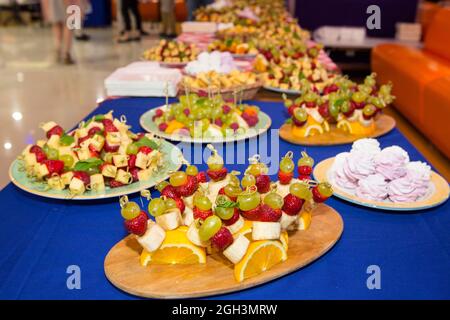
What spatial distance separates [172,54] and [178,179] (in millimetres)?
1801

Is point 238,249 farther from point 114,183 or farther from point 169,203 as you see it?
point 114,183

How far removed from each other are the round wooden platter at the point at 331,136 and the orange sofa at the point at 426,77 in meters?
1.54

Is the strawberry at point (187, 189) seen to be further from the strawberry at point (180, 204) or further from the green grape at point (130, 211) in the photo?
the green grape at point (130, 211)

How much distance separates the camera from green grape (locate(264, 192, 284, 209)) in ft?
2.89

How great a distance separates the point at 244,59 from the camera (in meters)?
2.85

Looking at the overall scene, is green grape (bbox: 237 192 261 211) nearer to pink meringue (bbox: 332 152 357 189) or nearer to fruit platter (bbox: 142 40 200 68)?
pink meringue (bbox: 332 152 357 189)

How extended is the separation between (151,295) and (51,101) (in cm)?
399

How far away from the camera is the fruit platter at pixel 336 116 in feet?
5.18

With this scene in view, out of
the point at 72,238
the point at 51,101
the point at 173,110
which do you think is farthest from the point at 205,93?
the point at 51,101

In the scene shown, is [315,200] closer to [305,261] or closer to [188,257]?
[305,261]

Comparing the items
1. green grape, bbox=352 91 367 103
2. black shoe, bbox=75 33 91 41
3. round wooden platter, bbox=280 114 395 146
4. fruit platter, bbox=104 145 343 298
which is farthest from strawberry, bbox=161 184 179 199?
black shoe, bbox=75 33 91 41

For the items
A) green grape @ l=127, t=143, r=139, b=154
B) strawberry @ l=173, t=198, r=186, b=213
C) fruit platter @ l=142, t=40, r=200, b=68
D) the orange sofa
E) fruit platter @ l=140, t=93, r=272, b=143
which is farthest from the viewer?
the orange sofa

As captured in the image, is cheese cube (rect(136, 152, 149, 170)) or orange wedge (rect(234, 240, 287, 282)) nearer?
orange wedge (rect(234, 240, 287, 282))

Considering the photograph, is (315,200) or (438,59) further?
(438,59)
